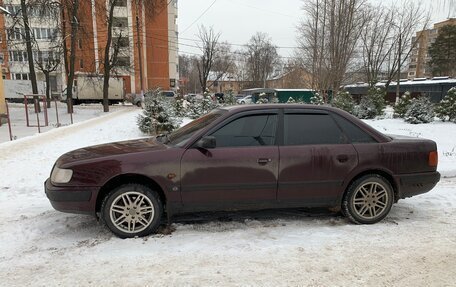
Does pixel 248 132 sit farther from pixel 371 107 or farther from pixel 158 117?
pixel 371 107

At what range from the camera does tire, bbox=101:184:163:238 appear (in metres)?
3.99

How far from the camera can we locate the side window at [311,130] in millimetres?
4324

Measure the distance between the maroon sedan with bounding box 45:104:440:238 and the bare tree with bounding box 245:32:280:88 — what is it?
238 ft

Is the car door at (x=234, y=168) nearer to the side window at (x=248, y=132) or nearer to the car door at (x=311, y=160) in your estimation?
the side window at (x=248, y=132)

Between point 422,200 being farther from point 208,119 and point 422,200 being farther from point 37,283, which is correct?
point 37,283

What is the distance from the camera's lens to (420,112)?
55.3 feet

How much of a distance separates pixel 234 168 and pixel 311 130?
1123mm

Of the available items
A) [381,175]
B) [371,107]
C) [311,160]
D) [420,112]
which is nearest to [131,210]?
[311,160]

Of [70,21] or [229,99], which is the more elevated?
[70,21]

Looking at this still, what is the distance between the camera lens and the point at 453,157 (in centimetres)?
841

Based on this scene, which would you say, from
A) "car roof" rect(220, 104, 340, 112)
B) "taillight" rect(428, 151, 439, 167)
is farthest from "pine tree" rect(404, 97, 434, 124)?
"car roof" rect(220, 104, 340, 112)

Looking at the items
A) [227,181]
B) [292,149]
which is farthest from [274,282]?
[292,149]

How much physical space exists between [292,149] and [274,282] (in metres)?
1.67

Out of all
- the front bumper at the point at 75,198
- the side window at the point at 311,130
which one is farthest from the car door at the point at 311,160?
the front bumper at the point at 75,198
